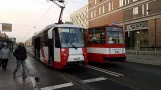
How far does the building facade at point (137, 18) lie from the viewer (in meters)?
46.5

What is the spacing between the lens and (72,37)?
49.6 ft

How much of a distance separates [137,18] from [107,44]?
35741 mm

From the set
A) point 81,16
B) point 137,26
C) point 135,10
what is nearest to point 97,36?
point 137,26

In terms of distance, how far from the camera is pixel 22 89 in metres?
9.38

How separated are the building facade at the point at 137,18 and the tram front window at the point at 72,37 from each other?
81.5 ft

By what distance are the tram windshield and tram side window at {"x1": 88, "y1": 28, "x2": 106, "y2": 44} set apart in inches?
16.9

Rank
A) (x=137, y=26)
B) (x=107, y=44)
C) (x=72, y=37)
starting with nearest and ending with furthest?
(x=72, y=37)
(x=107, y=44)
(x=137, y=26)

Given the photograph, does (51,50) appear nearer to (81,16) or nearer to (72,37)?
(72,37)

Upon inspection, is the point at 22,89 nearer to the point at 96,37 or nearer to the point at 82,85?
the point at 82,85

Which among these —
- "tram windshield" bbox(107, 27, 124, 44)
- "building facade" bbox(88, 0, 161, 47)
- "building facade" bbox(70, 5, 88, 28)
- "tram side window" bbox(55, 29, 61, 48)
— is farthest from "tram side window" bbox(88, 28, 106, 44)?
"building facade" bbox(70, 5, 88, 28)

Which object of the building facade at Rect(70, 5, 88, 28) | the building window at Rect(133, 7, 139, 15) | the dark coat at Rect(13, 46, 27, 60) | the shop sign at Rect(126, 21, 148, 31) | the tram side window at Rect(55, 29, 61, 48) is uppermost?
the building facade at Rect(70, 5, 88, 28)

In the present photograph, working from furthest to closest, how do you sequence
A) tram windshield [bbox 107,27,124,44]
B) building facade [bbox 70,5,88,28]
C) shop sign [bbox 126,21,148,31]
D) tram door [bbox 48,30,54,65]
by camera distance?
1. building facade [bbox 70,5,88,28]
2. shop sign [bbox 126,21,148,31]
3. tram windshield [bbox 107,27,124,44]
4. tram door [bbox 48,30,54,65]

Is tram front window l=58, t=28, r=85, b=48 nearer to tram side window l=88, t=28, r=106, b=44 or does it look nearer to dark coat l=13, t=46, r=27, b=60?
dark coat l=13, t=46, r=27, b=60

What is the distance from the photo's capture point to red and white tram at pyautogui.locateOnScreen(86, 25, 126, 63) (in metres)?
17.8
